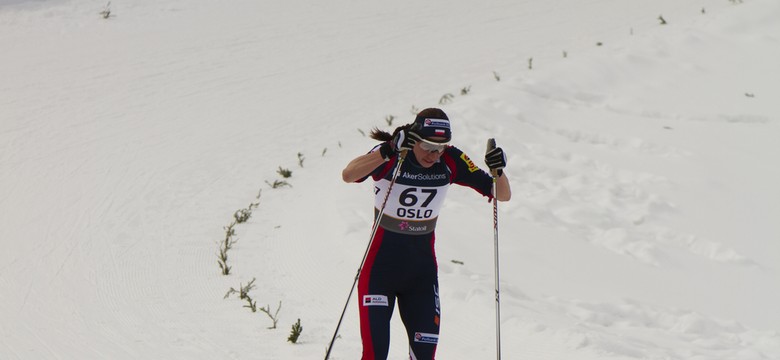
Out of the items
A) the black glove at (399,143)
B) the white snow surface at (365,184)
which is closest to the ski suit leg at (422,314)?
the black glove at (399,143)

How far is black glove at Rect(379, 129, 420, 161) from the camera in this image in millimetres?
4446

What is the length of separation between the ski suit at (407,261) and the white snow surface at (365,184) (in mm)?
1537

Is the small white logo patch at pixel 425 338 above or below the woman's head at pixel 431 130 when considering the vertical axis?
below

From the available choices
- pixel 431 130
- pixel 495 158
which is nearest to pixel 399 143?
pixel 431 130

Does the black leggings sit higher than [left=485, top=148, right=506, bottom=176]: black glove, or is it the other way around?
[left=485, top=148, right=506, bottom=176]: black glove

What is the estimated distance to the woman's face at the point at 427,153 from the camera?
457 centimetres

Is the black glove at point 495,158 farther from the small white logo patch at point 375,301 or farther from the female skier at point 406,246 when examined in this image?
the small white logo patch at point 375,301

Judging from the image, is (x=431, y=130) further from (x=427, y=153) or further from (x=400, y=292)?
(x=400, y=292)

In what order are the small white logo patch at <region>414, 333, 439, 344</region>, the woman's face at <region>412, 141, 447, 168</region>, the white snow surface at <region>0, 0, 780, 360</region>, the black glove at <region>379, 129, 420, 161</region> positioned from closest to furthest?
the black glove at <region>379, 129, 420, 161</region> < the woman's face at <region>412, 141, 447, 168</region> < the small white logo patch at <region>414, 333, 439, 344</region> < the white snow surface at <region>0, 0, 780, 360</region>

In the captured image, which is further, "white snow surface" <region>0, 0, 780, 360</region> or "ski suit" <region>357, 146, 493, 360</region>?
"white snow surface" <region>0, 0, 780, 360</region>

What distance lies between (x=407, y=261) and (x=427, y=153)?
612 mm

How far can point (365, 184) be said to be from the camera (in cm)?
999

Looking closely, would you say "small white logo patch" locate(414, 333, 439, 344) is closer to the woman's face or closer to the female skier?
the female skier

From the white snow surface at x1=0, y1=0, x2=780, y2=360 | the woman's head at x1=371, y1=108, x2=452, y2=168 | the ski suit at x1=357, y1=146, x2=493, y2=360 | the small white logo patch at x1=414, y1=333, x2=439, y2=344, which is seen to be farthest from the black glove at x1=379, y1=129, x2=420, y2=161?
the white snow surface at x1=0, y1=0, x2=780, y2=360
